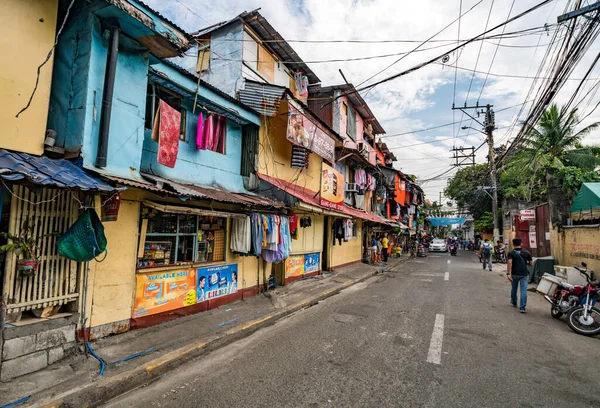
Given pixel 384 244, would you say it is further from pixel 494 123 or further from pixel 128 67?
pixel 128 67

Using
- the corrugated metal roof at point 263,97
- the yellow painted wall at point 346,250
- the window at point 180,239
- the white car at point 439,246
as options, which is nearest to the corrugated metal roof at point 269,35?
the corrugated metal roof at point 263,97

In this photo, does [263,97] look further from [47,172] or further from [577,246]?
[577,246]

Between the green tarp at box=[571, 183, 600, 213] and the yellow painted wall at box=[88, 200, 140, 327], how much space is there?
47.6 feet

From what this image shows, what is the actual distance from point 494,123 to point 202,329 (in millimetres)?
27401

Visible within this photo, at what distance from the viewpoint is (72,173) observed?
4.35 meters

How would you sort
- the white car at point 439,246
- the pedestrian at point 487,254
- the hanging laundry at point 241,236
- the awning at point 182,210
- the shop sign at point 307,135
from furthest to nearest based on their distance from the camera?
the white car at point 439,246 < the pedestrian at point 487,254 < the shop sign at point 307,135 < the hanging laundry at point 241,236 < the awning at point 182,210

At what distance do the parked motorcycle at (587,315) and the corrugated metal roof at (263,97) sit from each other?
893 centimetres

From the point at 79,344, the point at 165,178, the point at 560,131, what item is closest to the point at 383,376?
the point at 79,344

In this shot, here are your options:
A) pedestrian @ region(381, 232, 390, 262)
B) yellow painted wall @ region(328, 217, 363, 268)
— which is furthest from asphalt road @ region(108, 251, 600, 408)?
pedestrian @ region(381, 232, 390, 262)

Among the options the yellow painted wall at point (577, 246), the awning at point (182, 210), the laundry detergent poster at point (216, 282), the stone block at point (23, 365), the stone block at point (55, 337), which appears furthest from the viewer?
the yellow painted wall at point (577, 246)

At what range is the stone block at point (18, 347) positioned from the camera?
4.05 m

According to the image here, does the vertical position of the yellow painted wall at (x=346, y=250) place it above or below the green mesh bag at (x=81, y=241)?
below

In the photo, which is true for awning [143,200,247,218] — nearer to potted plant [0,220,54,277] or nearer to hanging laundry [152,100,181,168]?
hanging laundry [152,100,181,168]

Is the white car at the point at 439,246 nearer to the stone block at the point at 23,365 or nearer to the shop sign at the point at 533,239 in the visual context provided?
the shop sign at the point at 533,239
